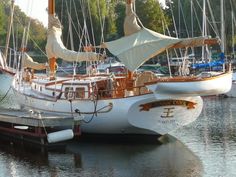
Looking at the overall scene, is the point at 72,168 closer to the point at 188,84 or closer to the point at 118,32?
the point at 188,84

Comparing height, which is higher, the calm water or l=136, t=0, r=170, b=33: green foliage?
l=136, t=0, r=170, b=33: green foliage

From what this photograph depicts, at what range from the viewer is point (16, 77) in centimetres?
4116

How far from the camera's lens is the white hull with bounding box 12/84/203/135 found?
2956 centimetres

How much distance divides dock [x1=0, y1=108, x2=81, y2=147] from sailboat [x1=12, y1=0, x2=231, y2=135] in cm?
89

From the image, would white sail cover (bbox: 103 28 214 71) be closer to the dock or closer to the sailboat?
the sailboat

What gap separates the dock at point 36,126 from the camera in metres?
29.1

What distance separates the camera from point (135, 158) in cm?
2766

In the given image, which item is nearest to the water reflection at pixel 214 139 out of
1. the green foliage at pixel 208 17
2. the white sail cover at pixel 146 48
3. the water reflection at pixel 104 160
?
the water reflection at pixel 104 160

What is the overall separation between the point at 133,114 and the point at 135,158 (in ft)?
9.04

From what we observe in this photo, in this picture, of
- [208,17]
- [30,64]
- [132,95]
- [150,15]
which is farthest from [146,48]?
[150,15]

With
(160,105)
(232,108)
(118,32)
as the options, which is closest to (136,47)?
(160,105)

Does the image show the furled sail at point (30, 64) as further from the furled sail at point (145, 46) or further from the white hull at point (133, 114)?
the furled sail at point (145, 46)

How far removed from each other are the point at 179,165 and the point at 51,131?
24.7ft

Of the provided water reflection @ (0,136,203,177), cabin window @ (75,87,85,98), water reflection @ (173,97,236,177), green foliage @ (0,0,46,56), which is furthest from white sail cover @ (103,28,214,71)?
green foliage @ (0,0,46,56)
